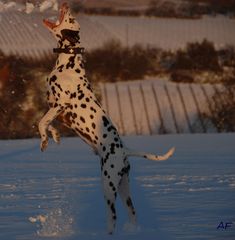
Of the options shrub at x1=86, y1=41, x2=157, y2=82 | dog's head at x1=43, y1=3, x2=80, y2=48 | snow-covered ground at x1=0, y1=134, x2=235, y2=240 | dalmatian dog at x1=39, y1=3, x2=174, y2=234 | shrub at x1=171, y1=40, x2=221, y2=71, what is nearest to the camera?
dalmatian dog at x1=39, y1=3, x2=174, y2=234

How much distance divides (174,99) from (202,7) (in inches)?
560

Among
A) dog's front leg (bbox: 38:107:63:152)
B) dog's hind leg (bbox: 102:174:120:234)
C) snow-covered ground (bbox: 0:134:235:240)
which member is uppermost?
dog's front leg (bbox: 38:107:63:152)

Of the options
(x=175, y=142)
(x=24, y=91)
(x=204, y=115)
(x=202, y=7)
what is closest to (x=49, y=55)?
(x=24, y=91)

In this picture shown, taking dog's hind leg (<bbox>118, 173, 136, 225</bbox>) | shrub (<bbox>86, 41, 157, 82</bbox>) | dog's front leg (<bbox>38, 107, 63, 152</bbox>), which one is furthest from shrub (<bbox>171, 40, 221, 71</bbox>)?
dog's front leg (<bbox>38, 107, 63, 152</bbox>)

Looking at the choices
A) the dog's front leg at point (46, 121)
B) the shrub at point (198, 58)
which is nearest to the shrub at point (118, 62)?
the shrub at point (198, 58)

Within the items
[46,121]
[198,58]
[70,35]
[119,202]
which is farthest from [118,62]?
[46,121]

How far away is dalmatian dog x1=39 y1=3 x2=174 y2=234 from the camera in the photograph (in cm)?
696

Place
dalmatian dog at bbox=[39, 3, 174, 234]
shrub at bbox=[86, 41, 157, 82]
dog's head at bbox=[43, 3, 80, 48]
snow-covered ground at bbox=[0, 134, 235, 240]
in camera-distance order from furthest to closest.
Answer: shrub at bbox=[86, 41, 157, 82] < snow-covered ground at bbox=[0, 134, 235, 240] < dog's head at bbox=[43, 3, 80, 48] < dalmatian dog at bbox=[39, 3, 174, 234]

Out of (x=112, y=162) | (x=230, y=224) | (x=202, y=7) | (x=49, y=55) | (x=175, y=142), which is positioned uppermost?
(x=112, y=162)

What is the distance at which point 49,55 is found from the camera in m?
22.8

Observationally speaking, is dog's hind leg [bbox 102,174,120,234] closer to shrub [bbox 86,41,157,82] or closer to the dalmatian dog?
the dalmatian dog

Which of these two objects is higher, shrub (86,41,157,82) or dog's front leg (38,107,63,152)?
dog's front leg (38,107,63,152)

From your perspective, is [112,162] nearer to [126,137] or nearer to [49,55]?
Result: [126,137]

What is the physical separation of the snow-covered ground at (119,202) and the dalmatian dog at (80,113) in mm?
515
